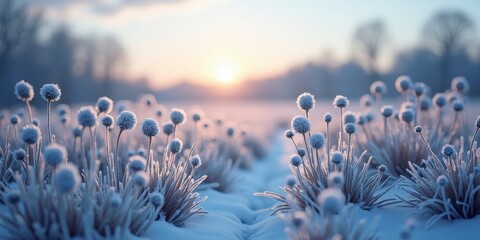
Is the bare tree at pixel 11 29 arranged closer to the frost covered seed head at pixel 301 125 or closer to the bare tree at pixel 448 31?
the frost covered seed head at pixel 301 125

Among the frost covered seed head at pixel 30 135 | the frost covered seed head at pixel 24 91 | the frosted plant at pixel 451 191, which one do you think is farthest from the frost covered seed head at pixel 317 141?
the frost covered seed head at pixel 24 91

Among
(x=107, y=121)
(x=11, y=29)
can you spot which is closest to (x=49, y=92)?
(x=107, y=121)

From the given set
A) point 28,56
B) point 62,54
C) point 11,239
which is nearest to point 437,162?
point 11,239

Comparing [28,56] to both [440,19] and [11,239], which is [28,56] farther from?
[440,19]

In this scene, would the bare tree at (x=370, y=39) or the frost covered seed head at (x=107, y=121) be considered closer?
the frost covered seed head at (x=107, y=121)

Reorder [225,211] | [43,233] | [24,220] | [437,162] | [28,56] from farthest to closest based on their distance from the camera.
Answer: [28,56], [225,211], [437,162], [24,220], [43,233]

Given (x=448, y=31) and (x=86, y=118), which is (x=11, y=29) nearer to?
(x=86, y=118)

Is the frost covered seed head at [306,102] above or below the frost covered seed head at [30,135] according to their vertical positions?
above

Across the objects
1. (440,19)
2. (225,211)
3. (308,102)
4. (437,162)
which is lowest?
Result: (225,211)

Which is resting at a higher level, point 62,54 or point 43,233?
point 62,54
